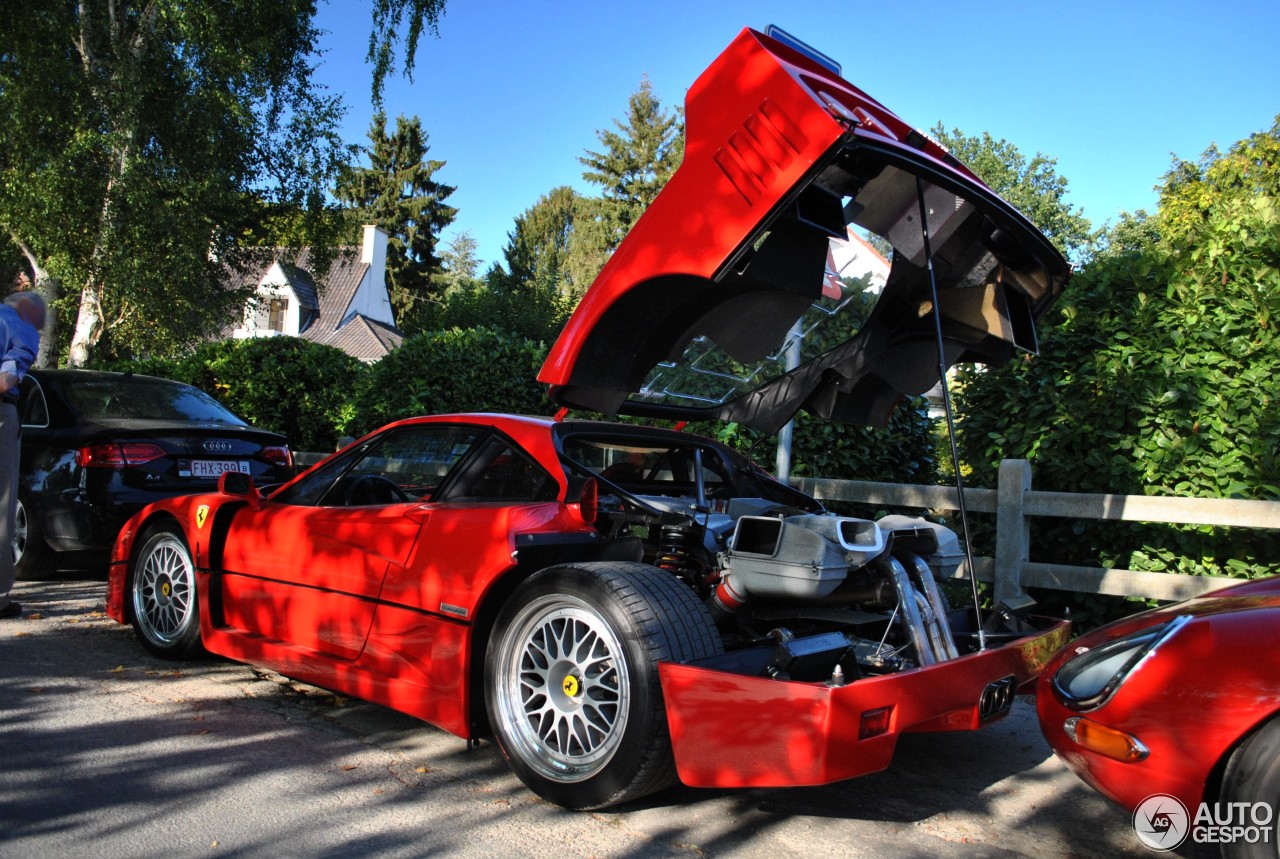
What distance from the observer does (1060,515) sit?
18.5 ft

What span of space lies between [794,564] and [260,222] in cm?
1488

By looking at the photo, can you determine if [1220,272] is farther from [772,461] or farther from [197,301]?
[197,301]

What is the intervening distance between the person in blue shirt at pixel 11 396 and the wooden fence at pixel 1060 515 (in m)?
5.14

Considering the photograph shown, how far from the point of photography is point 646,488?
4.58 meters

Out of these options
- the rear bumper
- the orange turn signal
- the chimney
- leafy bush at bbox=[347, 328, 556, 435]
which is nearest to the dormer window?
the chimney

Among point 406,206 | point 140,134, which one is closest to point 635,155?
point 406,206

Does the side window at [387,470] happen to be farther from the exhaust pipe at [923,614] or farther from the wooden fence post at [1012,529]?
the wooden fence post at [1012,529]

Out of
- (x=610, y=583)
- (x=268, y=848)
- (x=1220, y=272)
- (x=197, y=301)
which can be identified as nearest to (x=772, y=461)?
(x=1220, y=272)

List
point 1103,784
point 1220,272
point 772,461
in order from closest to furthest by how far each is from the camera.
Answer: point 1103,784 < point 1220,272 < point 772,461

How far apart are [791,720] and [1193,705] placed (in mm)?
1057

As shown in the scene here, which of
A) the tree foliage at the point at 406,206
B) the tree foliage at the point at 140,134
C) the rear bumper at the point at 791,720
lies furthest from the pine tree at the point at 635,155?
the rear bumper at the point at 791,720

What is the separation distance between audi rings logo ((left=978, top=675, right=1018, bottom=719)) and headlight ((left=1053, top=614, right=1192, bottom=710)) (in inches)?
10.0

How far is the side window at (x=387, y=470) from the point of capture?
14.4 ft

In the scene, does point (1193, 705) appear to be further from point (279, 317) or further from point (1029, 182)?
point (1029, 182)
